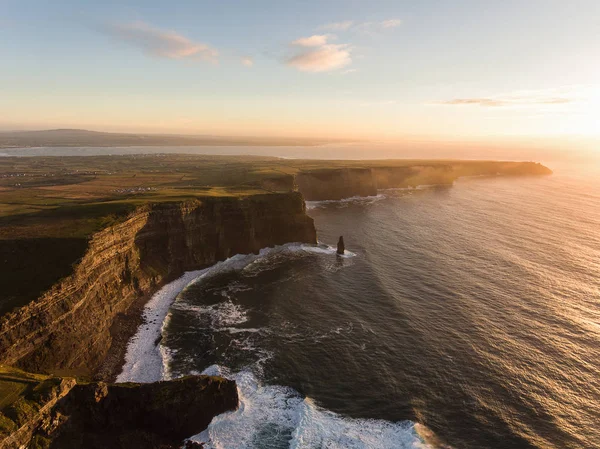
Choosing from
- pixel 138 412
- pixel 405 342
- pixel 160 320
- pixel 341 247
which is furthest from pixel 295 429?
pixel 341 247

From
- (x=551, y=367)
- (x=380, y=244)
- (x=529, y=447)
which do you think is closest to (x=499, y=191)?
(x=380, y=244)

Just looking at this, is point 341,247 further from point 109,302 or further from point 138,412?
point 138,412

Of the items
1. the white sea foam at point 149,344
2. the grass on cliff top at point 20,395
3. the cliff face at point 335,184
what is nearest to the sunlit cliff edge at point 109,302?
the grass on cliff top at point 20,395

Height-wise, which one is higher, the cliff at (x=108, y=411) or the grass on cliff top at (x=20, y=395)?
the grass on cliff top at (x=20, y=395)

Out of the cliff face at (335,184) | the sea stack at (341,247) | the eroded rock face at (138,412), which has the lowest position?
the eroded rock face at (138,412)

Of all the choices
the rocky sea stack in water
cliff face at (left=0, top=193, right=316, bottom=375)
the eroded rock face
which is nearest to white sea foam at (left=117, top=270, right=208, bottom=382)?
cliff face at (left=0, top=193, right=316, bottom=375)

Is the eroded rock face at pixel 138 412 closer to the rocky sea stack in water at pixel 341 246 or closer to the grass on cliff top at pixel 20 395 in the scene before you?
the grass on cliff top at pixel 20 395
